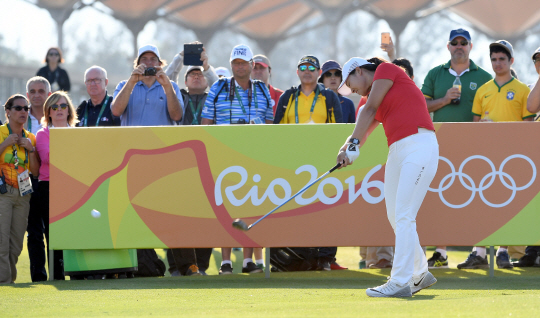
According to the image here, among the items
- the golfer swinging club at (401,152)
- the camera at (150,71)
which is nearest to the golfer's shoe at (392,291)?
the golfer swinging club at (401,152)

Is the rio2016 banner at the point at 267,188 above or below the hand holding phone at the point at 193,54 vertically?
below

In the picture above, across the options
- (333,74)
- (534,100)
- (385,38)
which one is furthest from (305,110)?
(534,100)

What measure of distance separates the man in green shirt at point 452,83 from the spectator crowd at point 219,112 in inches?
0.5

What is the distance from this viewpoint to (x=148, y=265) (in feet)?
27.1

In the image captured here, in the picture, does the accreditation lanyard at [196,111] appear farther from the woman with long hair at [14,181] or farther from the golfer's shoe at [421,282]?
the golfer's shoe at [421,282]

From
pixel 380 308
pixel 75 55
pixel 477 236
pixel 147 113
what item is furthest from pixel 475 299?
pixel 75 55

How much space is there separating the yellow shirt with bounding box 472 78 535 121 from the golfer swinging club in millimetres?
2641

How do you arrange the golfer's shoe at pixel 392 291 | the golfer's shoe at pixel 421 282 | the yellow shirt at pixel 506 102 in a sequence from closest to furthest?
the golfer's shoe at pixel 392 291
the golfer's shoe at pixel 421 282
the yellow shirt at pixel 506 102

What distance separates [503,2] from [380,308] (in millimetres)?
17758

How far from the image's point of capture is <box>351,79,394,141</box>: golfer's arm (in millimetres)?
5742

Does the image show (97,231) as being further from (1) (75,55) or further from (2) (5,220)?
(1) (75,55)

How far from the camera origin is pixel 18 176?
773 centimetres

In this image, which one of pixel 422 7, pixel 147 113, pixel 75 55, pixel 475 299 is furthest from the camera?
pixel 75 55

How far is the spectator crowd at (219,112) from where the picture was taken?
310 inches
